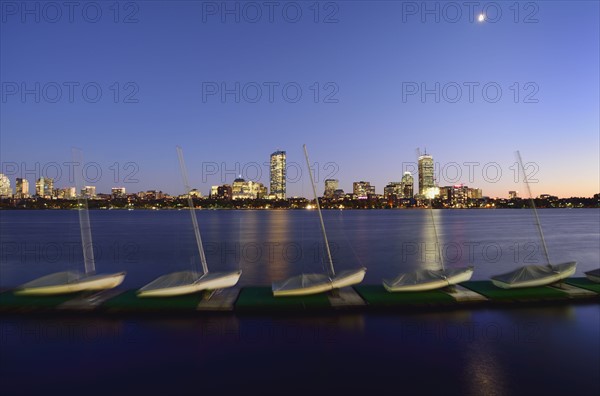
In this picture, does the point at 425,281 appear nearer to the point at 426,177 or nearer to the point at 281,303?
the point at 281,303

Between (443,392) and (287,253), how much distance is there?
46950mm

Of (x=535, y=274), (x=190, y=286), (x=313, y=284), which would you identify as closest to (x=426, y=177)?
(x=535, y=274)

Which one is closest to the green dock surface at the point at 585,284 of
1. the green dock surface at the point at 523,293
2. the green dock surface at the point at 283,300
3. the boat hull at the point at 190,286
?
the green dock surface at the point at 283,300

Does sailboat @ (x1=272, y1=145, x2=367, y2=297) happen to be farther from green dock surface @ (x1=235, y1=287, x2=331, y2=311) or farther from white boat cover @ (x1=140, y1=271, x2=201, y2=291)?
white boat cover @ (x1=140, y1=271, x2=201, y2=291)

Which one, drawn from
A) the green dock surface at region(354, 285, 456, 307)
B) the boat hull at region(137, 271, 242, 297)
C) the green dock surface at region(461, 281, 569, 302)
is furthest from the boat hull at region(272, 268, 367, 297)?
the green dock surface at region(461, 281, 569, 302)

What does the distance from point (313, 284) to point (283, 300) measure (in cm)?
186

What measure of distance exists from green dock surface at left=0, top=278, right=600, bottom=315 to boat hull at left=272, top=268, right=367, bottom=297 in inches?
15.3

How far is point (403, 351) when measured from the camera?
755 inches

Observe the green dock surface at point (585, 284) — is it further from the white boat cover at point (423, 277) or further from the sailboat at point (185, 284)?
the sailboat at point (185, 284)

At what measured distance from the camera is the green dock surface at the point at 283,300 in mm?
22953

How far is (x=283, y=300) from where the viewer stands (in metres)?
24.0

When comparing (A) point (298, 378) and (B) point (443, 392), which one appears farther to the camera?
(A) point (298, 378)

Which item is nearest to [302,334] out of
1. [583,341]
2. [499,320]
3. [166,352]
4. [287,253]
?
[166,352]

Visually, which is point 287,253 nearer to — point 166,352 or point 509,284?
point 509,284
